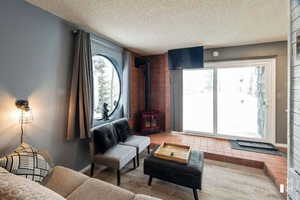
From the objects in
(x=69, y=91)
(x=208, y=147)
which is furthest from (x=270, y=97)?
(x=69, y=91)

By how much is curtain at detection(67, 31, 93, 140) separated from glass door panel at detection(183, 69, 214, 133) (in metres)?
2.70

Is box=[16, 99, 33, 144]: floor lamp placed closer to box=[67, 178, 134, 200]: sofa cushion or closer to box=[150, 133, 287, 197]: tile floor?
box=[67, 178, 134, 200]: sofa cushion

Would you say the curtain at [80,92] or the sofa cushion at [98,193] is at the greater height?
the curtain at [80,92]

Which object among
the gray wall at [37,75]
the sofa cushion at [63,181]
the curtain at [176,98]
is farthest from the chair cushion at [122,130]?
the curtain at [176,98]

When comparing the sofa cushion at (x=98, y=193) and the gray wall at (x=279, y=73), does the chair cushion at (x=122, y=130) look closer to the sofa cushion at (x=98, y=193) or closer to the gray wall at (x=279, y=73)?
the sofa cushion at (x=98, y=193)

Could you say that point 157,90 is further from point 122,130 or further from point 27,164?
point 27,164

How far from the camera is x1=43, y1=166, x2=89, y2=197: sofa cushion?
137 cm

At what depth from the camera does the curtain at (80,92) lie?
2.26 meters

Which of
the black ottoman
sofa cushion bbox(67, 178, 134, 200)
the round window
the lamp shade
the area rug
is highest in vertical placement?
the round window

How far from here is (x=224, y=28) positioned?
2559mm

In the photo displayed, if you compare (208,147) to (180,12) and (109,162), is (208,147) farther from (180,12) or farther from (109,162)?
(180,12)

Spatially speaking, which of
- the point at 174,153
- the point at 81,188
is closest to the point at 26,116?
the point at 81,188

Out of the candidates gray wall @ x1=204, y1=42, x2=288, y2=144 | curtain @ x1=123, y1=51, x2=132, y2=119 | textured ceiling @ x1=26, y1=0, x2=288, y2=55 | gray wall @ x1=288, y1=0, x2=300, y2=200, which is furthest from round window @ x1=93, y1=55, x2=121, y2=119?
gray wall @ x1=204, y1=42, x2=288, y2=144

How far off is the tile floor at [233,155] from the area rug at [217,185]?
118 millimetres
